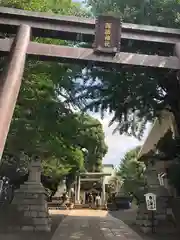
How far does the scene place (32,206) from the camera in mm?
13031

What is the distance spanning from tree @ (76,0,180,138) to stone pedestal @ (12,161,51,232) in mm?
4150

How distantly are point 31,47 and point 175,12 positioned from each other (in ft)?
19.1

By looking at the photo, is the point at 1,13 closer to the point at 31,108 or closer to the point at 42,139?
the point at 31,108

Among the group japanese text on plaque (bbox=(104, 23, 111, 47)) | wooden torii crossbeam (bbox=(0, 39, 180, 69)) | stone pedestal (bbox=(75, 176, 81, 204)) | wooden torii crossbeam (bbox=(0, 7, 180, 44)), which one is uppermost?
wooden torii crossbeam (bbox=(0, 7, 180, 44))

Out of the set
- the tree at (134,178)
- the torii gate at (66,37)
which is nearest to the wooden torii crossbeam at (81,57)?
the torii gate at (66,37)

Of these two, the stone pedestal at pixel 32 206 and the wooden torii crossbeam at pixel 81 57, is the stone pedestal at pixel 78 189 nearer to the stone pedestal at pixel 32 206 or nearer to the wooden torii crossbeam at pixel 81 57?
the stone pedestal at pixel 32 206

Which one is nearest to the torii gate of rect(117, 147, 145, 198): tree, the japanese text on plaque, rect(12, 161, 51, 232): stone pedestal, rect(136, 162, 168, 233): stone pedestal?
the japanese text on plaque

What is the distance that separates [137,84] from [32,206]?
6422 millimetres

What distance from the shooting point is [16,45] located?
7371 mm

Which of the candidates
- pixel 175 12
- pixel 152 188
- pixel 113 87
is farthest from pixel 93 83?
pixel 152 188

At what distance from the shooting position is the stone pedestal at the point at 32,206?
1282cm

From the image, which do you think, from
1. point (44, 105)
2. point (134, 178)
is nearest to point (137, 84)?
point (44, 105)

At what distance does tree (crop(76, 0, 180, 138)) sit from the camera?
1101cm

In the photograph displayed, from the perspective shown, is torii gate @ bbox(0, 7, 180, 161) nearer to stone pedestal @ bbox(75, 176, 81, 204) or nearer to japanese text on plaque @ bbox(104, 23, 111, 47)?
japanese text on plaque @ bbox(104, 23, 111, 47)
